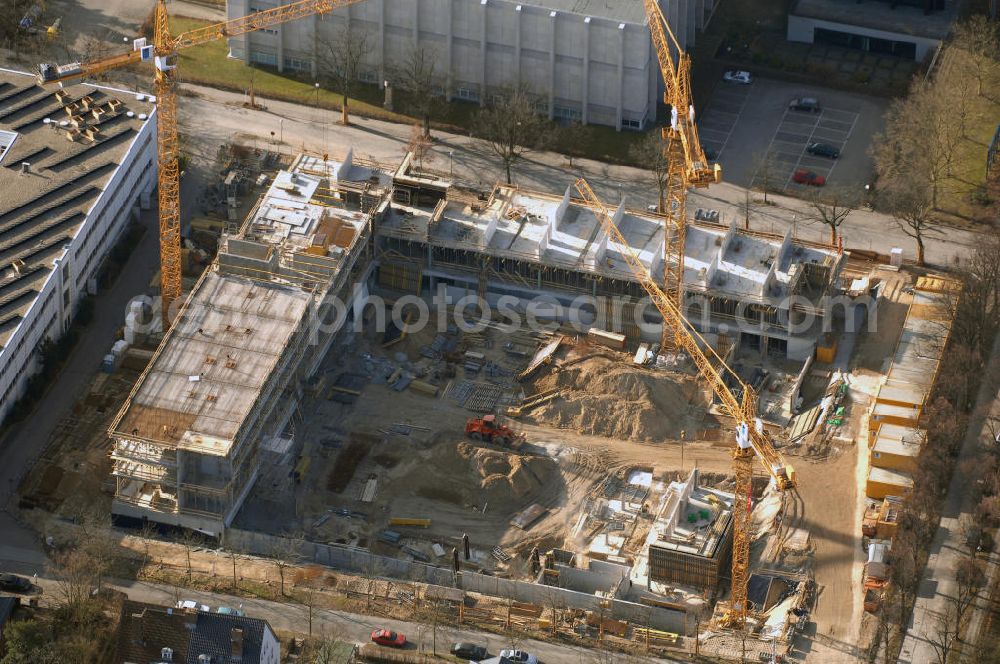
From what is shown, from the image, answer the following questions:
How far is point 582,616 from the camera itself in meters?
188

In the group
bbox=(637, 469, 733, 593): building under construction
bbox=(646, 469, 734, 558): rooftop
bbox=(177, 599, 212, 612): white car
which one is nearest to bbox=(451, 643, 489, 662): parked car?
bbox=(637, 469, 733, 593): building under construction

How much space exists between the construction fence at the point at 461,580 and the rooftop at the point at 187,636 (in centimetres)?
2023

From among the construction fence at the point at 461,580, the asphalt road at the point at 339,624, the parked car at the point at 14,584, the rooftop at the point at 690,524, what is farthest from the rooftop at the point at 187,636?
the rooftop at the point at 690,524

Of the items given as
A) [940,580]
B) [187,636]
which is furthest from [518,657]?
[940,580]

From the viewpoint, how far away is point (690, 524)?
648ft

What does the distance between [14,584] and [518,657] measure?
40.9m

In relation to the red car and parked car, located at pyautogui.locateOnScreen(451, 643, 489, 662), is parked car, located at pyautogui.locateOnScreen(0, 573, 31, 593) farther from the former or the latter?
parked car, located at pyautogui.locateOnScreen(451, 643, 489, 662)

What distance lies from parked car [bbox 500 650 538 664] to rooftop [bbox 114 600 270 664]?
18439 mm

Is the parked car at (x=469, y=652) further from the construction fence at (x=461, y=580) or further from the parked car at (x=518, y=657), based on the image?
the construction fence at (x=461, y=580)

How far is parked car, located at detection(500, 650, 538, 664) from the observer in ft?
587

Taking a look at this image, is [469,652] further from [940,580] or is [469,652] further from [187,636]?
[940,580]

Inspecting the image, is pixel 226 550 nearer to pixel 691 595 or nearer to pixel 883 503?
pixel 691 595

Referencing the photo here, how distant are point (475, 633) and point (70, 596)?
31.5 m

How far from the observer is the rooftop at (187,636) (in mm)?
172125
